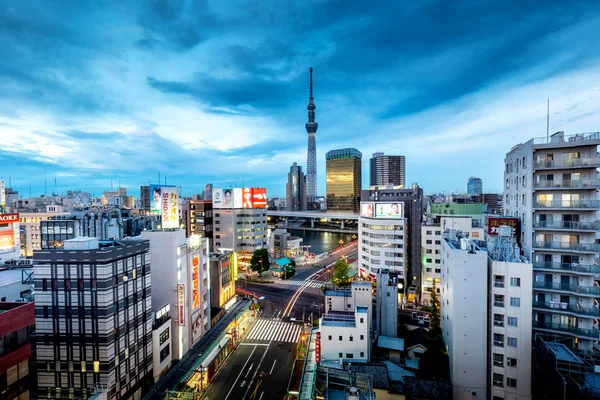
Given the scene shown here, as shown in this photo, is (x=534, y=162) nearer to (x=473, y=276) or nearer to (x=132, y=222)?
(x=473, y=276)

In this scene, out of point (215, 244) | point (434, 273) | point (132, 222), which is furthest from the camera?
point (132, 222)

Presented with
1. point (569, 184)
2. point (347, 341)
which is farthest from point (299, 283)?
point (569, 184)

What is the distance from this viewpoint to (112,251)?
1795 cm

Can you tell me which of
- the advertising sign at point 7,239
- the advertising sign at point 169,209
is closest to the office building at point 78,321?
the advertising sign at point 169,209

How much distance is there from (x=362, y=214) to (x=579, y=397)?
36.2 meters

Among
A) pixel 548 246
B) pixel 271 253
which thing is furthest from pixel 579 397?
pixel 271 253

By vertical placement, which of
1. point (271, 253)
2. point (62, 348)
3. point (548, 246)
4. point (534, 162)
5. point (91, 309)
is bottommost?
point (271, 253)

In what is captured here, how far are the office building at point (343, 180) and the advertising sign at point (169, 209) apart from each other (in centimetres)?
15101

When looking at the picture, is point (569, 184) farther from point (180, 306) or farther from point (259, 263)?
point (259, 263)

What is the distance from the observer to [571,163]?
2128 cm

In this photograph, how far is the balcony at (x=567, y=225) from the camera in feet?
67.7

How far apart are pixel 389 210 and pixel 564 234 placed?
2536 centimetres

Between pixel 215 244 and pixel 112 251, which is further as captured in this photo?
pixel 215 244

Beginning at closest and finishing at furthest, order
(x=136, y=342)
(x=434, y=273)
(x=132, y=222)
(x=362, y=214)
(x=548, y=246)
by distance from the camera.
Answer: (x=136, y=342) → (x=548, y=246) → (x=434, y=273) → (x=362, y=214) → (x=132, y=222)
